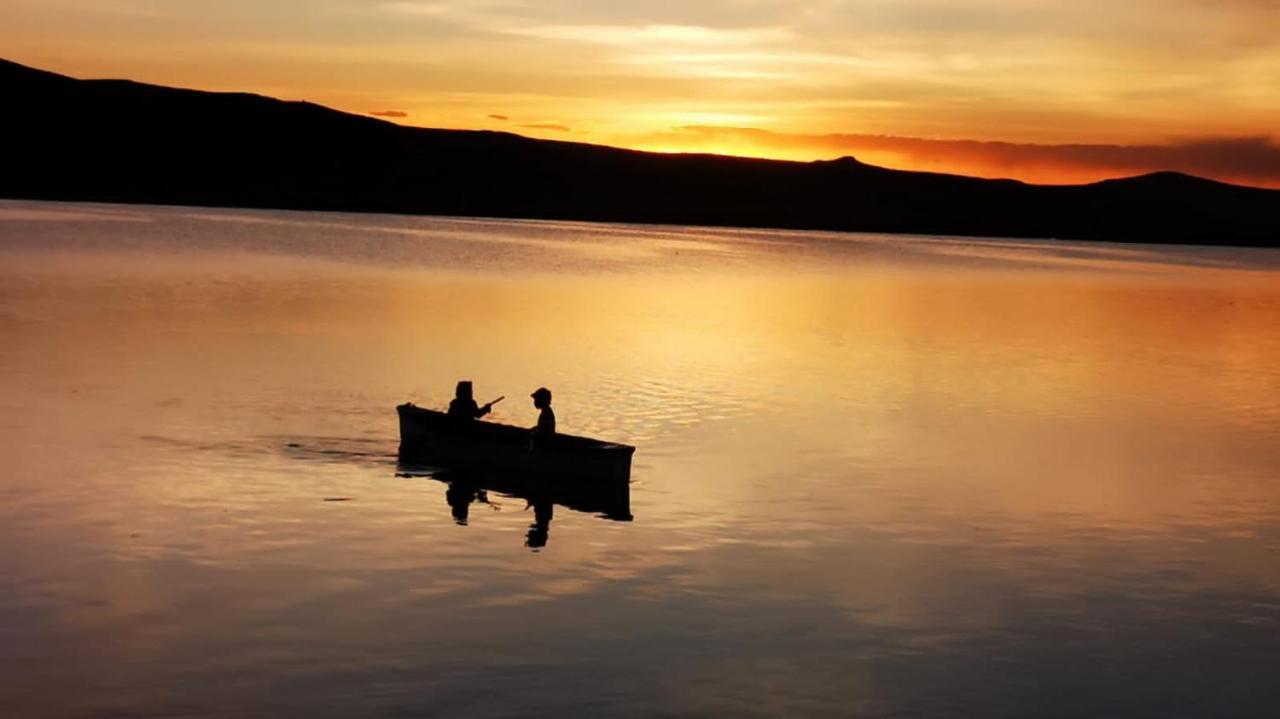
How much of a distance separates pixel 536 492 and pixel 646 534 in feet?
12.9

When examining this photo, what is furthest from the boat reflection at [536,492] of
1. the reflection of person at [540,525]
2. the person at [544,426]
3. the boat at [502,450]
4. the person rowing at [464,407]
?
the person rowing at [464,407]

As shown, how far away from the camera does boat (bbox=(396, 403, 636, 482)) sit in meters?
26.3

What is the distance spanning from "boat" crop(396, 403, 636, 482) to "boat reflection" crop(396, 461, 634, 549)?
0.45ft

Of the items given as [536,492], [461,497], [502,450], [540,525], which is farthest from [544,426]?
[540,525]

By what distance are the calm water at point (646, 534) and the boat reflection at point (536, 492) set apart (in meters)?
0.31

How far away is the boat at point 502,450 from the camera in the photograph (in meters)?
26.3

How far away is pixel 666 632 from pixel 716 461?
41.7ft

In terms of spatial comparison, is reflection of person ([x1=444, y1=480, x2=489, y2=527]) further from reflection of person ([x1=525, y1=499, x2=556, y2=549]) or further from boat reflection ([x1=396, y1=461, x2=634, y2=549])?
reflection of person ([x1=525, y1=499, x2=556, y2=549])

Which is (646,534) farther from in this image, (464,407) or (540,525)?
(464,407)

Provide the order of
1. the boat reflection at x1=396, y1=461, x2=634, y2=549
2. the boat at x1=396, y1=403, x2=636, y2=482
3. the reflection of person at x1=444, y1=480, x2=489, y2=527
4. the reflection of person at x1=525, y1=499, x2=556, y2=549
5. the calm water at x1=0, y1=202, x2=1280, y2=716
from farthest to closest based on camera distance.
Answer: the boat at x1=396, y1=403, x2=636, y2=482, the boat reflection at x1=396, y1=461, x2=634, y2=549, the reflection of person at x1=444, y1=480, x2=489, y2=527, the reflection of person at x1=525, y1=499, x2=556, y2=549, the calm water at x1=0, y1=202, x2=1280, y2=716

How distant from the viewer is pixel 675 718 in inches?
597

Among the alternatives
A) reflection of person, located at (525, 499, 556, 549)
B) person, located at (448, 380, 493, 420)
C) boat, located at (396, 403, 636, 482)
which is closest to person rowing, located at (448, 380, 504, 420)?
person, located at (448, 380, 493, 420)

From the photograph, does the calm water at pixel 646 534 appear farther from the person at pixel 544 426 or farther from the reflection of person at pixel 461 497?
the person at pixel 544 426

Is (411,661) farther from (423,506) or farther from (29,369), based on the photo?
(29,369)
